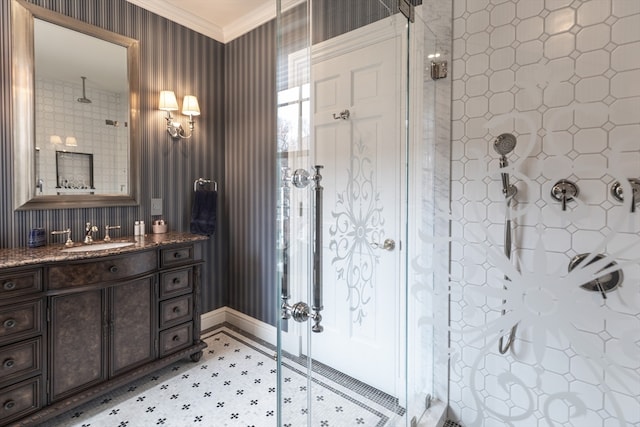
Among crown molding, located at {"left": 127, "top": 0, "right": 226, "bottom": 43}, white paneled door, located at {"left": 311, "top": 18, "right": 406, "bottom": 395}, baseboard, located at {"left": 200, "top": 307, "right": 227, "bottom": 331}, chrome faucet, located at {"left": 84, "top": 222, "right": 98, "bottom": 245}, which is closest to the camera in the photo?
white paneled door, located at {"left": 311, "top": 18, "right": 406, "bottom": 395}

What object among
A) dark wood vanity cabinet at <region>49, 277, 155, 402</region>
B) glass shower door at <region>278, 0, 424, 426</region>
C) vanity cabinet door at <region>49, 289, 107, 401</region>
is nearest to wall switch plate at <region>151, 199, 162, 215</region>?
dark wood vanity cabinet at <region>49, 277, 155, 402</region>

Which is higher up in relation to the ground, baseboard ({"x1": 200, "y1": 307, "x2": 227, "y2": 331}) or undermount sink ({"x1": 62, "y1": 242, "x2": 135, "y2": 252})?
undermount sink ({"x1": 62, "y1": 242, "x2": 135, "y2": 252})

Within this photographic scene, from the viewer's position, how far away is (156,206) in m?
2.46

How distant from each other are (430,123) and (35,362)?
2.36 metres

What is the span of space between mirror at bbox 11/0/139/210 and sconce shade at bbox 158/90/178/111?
0.57ft

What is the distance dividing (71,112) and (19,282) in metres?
1.15

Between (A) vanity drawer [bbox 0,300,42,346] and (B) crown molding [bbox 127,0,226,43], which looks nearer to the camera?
(A) vanity drawer [bbox 0,300,42,346]

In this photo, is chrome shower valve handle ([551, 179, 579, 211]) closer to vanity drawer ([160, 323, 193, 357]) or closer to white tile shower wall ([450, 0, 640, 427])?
white tile shower wall ([450, 0, 640, 427])

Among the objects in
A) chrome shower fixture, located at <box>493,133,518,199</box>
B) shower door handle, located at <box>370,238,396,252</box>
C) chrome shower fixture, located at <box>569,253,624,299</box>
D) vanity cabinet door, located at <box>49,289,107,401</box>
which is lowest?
vanity cabinet door, located at <box>49,289,107,401</box>

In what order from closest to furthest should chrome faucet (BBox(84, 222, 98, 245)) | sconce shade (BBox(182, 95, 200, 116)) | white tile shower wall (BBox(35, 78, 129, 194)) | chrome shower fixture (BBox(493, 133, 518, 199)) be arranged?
chrome shower fixture (BBox(493, 133, 518, 199)), white tile shower wall (BBox(35, 78, 129, 194)), chrome faucet (BBox(84, 222, 98, 245)), sconce shade (BBox(182, 95, 200, 116))

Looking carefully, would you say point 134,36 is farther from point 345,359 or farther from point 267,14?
point 345,359

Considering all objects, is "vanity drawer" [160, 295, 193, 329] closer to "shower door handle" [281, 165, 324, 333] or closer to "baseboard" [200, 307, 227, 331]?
"baseboard" [200, 307, 227, 331]

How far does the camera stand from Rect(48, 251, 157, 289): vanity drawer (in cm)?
161

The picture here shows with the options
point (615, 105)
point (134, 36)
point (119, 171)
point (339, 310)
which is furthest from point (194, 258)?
point (615, 105)
